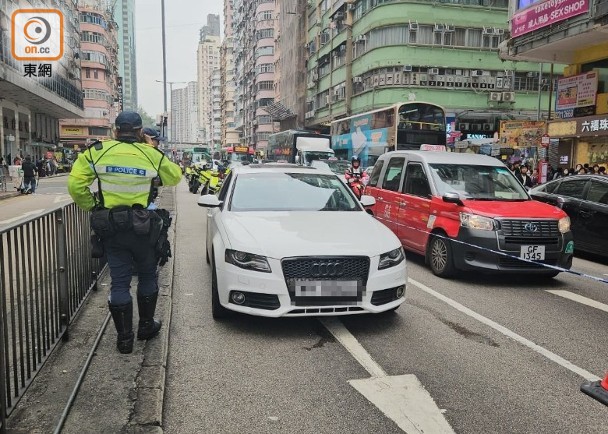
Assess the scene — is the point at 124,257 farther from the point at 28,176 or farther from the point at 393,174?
the point at 28,176

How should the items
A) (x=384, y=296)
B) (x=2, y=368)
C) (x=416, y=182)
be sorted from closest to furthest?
1. (x=2, y=368)
2. (x=384, y=296)
3. (x=416, y=182)

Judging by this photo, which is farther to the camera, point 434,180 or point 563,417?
point 434,180

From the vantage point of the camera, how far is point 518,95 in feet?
126

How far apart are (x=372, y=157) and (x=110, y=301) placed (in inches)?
871

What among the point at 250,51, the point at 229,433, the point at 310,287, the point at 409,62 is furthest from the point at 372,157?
the point at 250,51

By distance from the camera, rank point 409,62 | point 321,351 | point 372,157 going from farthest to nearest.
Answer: point 409,62 → point 372,157 → point 321,351

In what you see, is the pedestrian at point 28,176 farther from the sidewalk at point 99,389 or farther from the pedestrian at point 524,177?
the sidewalk at point 99,389

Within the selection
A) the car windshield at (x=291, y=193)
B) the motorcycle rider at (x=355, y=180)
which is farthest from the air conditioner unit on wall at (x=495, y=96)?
the car windshield at (x=291, y=193)

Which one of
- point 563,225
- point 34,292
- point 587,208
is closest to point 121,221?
point 34,292

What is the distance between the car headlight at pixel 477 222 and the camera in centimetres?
676

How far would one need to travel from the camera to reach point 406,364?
4078 mm

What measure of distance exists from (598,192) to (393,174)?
3524 mm

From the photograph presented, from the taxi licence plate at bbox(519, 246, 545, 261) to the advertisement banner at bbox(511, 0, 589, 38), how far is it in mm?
14097

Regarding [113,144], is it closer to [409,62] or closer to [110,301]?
[110,301]
